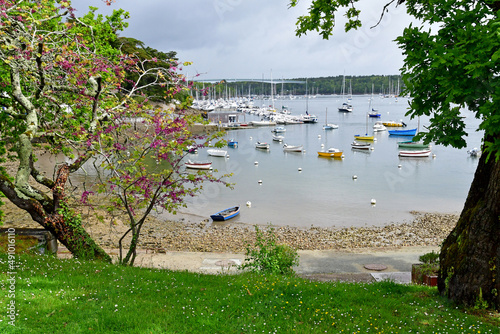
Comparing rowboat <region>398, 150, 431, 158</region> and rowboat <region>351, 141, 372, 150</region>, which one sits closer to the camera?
rowboat <region>398, 150, 431, 158</region>

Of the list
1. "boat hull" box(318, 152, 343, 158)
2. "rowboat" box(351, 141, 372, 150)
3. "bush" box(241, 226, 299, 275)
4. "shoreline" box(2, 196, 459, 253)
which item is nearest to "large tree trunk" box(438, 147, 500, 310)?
"bush" box(241, 226, 299, 275)

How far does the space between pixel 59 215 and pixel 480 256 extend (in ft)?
27.5

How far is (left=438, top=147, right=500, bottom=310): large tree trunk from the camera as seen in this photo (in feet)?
20.5

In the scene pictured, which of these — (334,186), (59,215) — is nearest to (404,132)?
(334,186)

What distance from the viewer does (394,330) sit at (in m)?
5.34

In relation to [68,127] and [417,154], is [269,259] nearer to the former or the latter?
[68,127]

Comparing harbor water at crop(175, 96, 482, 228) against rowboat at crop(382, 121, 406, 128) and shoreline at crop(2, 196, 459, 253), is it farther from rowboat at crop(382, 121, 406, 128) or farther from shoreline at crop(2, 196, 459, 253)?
rowboat at crop(382, 121, 406, 128)

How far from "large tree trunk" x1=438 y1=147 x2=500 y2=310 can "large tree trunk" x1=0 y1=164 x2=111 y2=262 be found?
7.79 meters

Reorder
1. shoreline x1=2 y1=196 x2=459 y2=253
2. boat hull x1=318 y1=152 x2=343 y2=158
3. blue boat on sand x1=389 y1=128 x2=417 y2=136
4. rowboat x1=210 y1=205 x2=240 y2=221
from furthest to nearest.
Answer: blue boat on sand x1=389 y1=128 x2=417 y2=136, boat hull x1=318 y1=152 x2=343 y2=158, rowboat x1=210 y1=205 x2=240 y2=221, shoreline x1=2 y1=196 x2=459 y2=253

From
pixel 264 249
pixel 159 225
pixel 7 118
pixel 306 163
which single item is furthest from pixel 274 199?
pixel 7 118

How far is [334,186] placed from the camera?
35.5 m

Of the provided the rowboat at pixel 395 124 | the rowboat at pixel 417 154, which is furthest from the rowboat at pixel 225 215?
the rowboat at pixel 395 124

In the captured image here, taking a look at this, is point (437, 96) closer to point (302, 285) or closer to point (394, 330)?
point (394, 330)

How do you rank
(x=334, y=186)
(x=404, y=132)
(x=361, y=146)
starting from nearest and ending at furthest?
(x=334, y=186) < (x=361, y=146) < (x=404, y=132)
